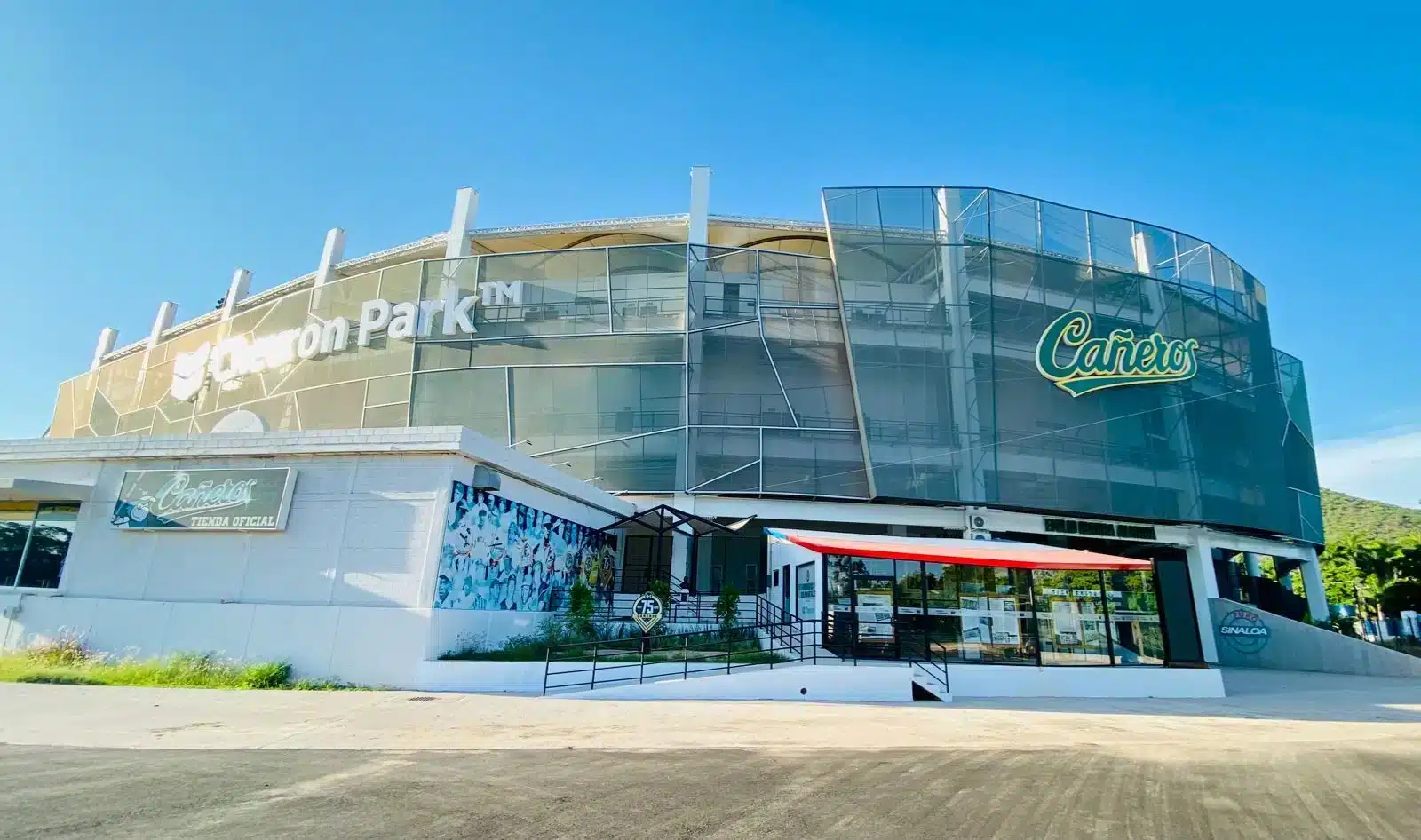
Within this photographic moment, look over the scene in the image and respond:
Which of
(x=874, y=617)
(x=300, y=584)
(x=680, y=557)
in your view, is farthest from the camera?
(x=680, y=557)

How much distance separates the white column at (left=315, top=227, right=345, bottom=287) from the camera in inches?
1192

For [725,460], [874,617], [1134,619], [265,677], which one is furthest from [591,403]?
[1134,619]

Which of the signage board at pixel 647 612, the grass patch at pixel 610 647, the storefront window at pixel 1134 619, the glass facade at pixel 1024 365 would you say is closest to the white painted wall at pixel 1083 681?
the storefront window at pixel 1134 619

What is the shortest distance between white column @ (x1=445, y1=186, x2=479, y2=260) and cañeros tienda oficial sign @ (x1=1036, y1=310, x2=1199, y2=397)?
21408 mm

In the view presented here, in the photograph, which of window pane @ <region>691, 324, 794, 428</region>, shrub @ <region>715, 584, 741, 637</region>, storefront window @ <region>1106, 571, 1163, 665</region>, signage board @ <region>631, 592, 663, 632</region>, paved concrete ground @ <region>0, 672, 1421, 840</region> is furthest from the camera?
window pane @ <region>691, 324, 794, 428</region>

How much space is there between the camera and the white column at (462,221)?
27.4 m

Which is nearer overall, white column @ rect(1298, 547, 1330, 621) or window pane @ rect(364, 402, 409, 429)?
window pane @ rect(364, 402, 409, 429)

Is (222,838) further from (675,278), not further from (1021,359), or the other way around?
(1021,359)

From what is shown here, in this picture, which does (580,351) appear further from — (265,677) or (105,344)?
(105,344)

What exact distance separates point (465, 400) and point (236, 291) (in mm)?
19004

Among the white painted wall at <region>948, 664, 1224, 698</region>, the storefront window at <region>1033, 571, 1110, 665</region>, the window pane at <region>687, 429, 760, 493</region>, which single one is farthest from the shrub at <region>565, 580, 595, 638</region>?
the storefront window at <region>1033, 571, 1110, 665</region>

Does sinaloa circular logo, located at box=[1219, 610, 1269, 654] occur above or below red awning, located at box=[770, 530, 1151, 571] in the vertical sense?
below

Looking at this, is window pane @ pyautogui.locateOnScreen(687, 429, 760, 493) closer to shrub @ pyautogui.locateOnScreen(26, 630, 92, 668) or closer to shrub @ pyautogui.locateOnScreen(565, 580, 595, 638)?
shrub @ pyautogui.locateOnScreen(565, 580, 595, 638)

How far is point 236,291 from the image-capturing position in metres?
34.9
